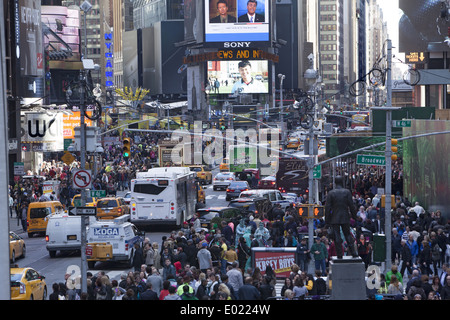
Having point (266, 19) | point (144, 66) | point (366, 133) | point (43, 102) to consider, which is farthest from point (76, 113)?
point (144, 66)

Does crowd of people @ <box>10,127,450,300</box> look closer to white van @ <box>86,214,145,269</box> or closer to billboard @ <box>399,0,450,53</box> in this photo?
white van @ <box>86,214,145,269</box>

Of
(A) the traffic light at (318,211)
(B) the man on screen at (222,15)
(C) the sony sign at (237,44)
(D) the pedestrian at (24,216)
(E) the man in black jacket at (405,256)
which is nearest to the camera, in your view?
(E) the man in black jacket at (405,256)

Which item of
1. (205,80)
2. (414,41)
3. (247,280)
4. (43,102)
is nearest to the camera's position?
(247,280)

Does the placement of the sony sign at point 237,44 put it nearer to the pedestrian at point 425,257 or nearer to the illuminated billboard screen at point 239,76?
the illuminated billboard screen at point 239,76

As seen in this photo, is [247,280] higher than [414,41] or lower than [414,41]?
lower

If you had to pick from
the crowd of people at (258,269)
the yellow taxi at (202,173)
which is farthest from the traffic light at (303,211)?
the yellow taxi at (202,173)

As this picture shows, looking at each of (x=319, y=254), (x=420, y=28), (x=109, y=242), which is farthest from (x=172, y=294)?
(x=420, y=28)

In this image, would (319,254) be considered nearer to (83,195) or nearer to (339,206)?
(83,195)
